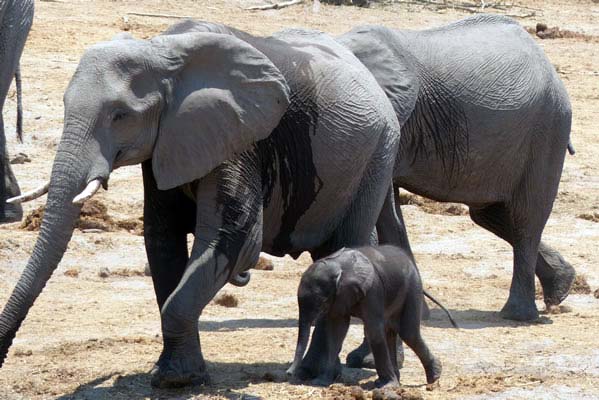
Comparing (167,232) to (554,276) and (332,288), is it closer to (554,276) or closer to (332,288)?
(332,288)

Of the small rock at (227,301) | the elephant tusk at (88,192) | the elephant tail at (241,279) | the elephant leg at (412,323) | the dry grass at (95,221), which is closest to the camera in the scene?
the elephant tusk at (88,192)

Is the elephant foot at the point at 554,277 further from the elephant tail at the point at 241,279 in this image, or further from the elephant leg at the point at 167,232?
the elephant leg at the point at 167,232

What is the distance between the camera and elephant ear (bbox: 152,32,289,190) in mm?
6195

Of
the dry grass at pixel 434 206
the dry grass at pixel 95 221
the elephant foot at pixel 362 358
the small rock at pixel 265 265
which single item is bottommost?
the dry grass at pixel 434 206

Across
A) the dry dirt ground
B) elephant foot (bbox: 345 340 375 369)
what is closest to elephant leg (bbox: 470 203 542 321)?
the dry dirt ground

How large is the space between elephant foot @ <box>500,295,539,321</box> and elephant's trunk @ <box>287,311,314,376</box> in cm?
238

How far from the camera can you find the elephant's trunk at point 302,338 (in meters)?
6.39

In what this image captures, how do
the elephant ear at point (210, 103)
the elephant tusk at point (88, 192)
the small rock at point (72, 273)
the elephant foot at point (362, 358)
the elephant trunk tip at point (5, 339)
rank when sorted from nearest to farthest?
1. the elephant tusk at point (88, 192)
2. the elephant trunk tip at point (5, 339)
3. the elephant ear at point (210, 103)
4. the elephant foot at point (362, 358)
5. the small rock at point (72, 273)

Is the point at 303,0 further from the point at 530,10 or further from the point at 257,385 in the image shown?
the point at 257,385

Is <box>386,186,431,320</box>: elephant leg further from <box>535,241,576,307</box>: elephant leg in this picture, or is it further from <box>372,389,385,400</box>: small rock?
<box>372,389,385,400</box>: small rock

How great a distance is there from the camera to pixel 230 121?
6.30 m

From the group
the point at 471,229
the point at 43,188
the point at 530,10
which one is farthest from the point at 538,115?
the point at 530,10

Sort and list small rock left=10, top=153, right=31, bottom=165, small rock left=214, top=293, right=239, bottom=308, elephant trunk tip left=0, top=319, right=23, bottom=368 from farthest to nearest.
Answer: small rock left=10, top=153, right=31, bottom=165 → small rock left=214, top=293, right=239, bottom=308 → elephant trunk tip left=0, top=319, right=23, bottom=368

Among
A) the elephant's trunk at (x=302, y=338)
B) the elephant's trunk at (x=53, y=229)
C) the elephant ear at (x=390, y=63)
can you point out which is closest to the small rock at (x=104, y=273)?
the elephant ear at (x=390, y=63)
